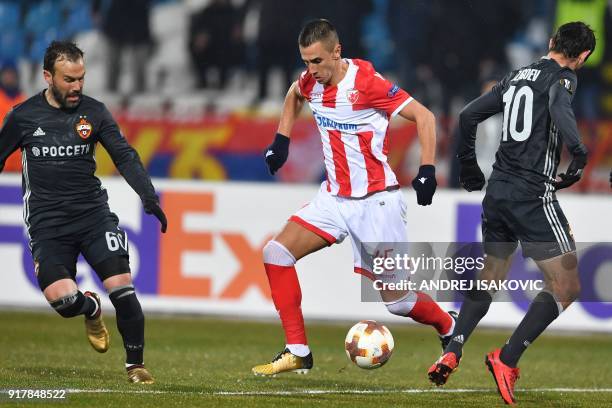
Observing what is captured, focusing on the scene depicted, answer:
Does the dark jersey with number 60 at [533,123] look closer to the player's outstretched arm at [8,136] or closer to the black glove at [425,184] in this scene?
the black glove at [425,184]

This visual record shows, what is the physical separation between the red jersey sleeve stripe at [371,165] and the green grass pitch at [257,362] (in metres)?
1.33

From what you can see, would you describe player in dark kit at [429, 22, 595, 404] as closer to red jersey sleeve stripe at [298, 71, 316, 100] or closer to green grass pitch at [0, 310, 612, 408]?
green grass pitch at [0, 310, 612, 408]

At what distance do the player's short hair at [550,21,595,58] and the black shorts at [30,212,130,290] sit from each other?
301 centimetres

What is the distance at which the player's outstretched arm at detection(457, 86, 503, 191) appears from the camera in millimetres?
7324

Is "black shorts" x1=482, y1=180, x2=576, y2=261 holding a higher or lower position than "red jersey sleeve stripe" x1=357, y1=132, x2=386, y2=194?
lower

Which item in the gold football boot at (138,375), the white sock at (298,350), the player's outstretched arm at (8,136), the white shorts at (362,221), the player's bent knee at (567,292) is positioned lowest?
the gold football boot at (138,375)

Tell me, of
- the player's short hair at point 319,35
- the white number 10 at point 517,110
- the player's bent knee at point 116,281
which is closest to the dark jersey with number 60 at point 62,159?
the player's bent knee at point 116,281

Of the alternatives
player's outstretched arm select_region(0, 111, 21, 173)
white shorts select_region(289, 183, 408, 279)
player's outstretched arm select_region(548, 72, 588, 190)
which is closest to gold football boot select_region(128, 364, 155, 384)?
white shorts select_region(289, 183, 408, 279)

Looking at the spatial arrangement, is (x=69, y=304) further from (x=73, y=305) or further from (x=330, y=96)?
(x=330, y=96)

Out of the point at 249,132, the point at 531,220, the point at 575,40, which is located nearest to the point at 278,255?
the point at 531,220

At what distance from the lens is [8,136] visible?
748 cm

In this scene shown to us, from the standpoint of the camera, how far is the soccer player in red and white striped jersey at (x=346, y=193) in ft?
25.0

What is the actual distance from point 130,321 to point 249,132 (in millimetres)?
8890

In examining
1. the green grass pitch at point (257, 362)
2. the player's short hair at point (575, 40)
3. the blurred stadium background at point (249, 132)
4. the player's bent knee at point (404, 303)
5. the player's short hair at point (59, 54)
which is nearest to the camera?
the player's short hair at point (575, 40)
